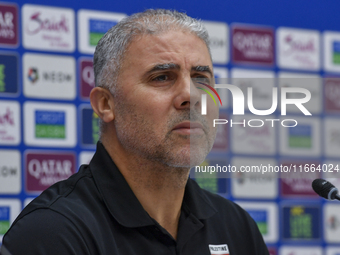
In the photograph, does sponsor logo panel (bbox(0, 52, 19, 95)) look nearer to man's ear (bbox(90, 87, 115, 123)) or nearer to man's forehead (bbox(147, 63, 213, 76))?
man's ear (bbox(90, 87, 115, 123))

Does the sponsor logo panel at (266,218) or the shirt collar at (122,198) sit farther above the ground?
the shirt collar at (122,198)

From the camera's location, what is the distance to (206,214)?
1.25 meters

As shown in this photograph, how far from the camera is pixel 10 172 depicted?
197 cm

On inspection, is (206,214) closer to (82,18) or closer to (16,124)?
(16,124)

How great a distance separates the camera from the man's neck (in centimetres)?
119

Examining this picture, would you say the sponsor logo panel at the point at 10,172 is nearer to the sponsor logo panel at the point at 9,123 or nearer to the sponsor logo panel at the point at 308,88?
the sponsor logo panel at the point at 9,123

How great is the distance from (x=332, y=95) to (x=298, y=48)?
1.59 meters

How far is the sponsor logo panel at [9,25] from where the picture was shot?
1.98m

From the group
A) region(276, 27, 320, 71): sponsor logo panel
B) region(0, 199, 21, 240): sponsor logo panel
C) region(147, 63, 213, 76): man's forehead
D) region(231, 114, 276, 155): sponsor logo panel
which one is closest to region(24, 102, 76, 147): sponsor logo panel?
region(0, 199, 21, 240): sponsor logo panel

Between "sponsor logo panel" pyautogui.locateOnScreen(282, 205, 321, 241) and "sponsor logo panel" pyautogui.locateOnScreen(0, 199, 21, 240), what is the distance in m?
1.34

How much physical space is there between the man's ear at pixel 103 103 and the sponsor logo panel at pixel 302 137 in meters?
0.49

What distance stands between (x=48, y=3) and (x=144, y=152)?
3.95ft

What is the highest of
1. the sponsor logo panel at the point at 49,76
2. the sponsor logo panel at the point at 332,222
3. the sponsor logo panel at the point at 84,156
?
the sponsor logo panel at the point at 49,76

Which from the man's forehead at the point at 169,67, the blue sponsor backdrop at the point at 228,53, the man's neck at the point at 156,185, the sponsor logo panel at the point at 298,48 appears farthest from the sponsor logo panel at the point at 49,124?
the sponsor logo panel at the point at 298,48
